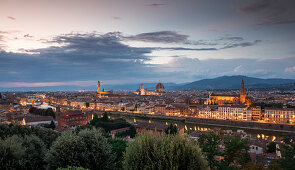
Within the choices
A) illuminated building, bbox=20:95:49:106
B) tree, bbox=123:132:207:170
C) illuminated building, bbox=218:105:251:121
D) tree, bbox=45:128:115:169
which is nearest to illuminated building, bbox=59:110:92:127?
tree, bbox=45:128:115:169

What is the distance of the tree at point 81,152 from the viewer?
27.5 ft

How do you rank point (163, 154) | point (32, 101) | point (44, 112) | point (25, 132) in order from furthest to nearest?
1. point (32, 101)
2. point (44, 112)
3. point (25, 132)
4. point (163, 154)

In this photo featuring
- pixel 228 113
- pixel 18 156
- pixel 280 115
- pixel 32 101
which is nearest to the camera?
pixel 18 156

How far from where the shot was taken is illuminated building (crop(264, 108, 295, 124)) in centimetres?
3784

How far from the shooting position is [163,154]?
591 cm

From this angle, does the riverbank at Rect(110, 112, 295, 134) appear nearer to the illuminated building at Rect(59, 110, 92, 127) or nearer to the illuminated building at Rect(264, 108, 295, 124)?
the illuminated building at Rect(264, 108, 295, 124)

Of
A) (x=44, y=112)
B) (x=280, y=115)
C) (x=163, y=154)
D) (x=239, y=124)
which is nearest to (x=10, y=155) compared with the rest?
(x=163, y=154)

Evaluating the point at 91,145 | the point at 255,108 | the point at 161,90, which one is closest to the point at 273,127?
the point at 255,108

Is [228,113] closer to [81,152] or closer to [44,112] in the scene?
[44,112]

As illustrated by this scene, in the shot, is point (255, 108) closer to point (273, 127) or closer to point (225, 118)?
point (225, 118)

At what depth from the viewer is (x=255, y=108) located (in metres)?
45.0

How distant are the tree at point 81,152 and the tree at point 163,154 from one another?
3015 millimetres

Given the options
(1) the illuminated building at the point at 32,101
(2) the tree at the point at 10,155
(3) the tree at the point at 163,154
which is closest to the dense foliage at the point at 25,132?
(2) the tree at the point at 10,155

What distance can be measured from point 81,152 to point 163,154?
4.25m
